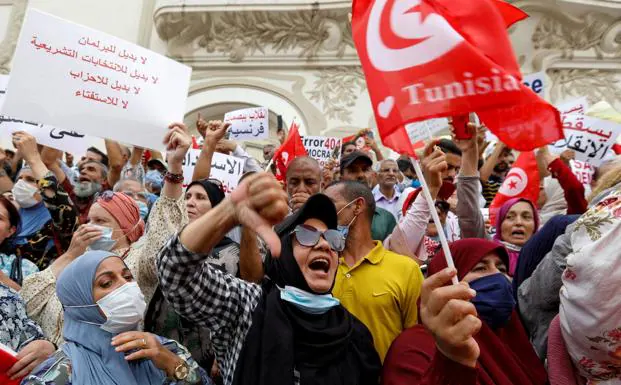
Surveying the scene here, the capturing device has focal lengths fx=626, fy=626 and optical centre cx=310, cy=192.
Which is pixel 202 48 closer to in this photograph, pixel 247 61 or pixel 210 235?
pixel 247 61

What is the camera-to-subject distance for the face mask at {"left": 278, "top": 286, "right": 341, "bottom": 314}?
6.52 feet

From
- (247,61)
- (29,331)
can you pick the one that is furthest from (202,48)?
(29,331)

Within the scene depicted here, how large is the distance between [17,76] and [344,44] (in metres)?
7.32

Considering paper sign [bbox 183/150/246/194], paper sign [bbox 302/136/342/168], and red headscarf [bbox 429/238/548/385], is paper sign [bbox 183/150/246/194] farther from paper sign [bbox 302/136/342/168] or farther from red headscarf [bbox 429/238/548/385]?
red headscarf [bbox 429/238/548/385]

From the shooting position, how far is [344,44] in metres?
9.88

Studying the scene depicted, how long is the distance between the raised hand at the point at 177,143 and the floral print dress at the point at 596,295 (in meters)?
1.71


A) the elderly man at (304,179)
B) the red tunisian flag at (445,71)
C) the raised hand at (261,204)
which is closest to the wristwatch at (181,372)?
the raised hand at (261,204)

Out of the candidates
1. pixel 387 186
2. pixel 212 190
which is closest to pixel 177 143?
pixel 212 190

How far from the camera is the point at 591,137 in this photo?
4574mm

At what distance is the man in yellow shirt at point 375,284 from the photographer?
2.38 meters

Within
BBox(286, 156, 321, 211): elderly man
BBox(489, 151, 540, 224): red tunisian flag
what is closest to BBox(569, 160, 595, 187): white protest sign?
BBox(489, 151, 540, 224): red tunisian flag

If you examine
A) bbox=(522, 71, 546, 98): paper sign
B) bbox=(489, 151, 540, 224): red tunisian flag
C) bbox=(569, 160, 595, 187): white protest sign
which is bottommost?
bbox=(489, 151, 540, 224): red tunisian flag

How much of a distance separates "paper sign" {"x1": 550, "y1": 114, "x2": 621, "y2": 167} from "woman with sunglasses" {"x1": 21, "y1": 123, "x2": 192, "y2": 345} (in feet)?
9.87

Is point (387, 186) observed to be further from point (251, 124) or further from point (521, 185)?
point (251, 124)
